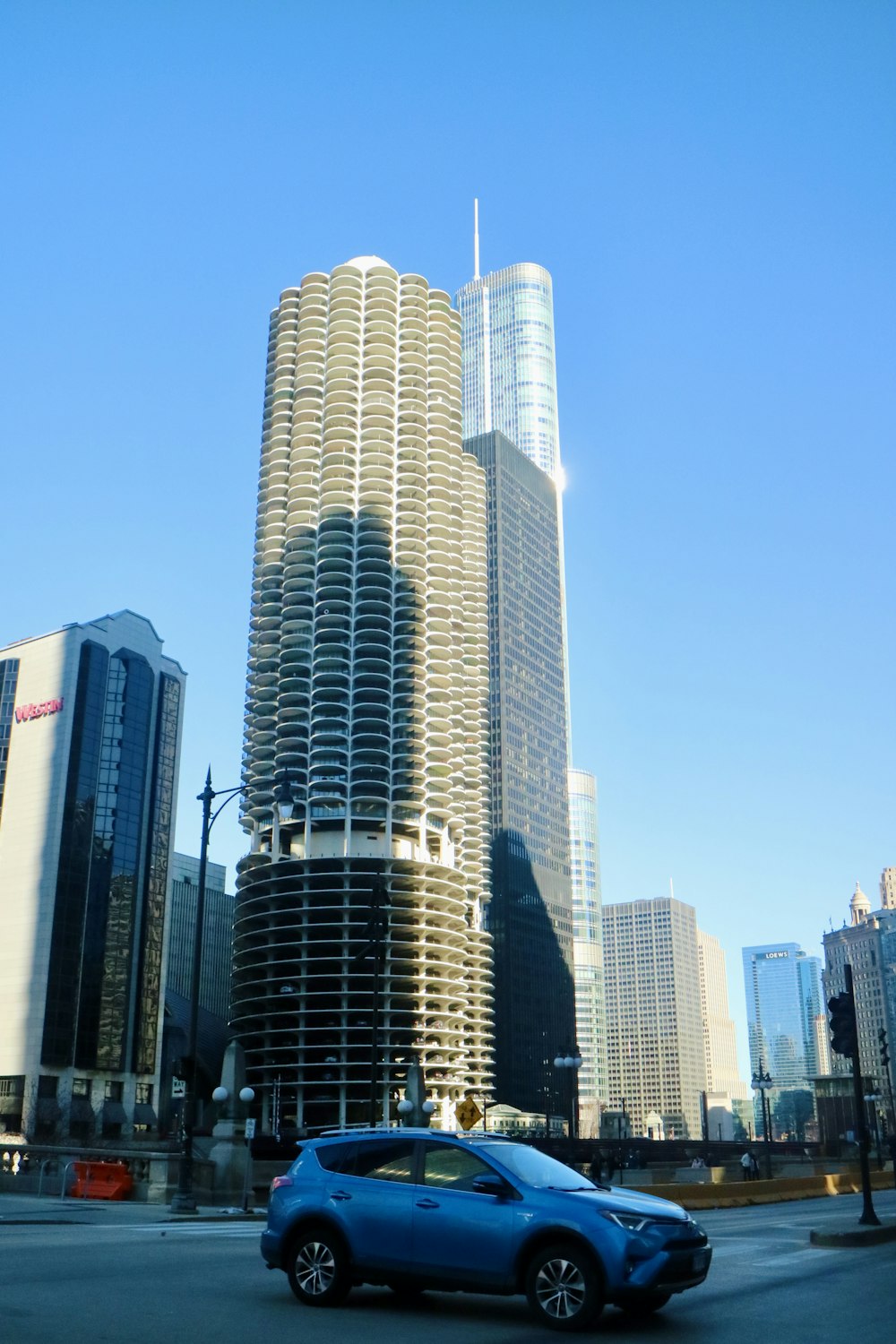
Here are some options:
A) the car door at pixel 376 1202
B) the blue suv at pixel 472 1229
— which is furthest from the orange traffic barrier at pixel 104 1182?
the car door at pixel 376 1202

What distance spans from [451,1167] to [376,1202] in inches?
31.3

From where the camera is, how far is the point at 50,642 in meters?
152

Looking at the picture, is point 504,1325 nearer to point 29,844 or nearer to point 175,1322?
point 175,1322

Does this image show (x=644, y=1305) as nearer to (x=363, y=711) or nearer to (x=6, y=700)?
(x=363, y=711)

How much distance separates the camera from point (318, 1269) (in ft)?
41.3

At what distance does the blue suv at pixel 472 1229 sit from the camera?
11.3m

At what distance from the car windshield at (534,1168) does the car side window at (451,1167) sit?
14 centimetres

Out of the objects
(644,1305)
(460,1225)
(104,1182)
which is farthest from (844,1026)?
(104,1182)

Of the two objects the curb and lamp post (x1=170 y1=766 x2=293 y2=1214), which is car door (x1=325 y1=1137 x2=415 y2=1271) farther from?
lamp post (x1=170 y1=766 x2=293 y2=1214)

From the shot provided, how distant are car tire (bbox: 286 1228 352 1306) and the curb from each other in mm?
11227

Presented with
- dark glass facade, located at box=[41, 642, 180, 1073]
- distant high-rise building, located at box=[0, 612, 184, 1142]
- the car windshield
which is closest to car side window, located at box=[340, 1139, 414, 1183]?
the car windshield

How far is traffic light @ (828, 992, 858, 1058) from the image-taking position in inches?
1010

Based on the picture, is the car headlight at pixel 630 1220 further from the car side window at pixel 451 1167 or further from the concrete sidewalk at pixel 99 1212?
the concrete sidewalk at pixel 99 1212

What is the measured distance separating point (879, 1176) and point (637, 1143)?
283ft
